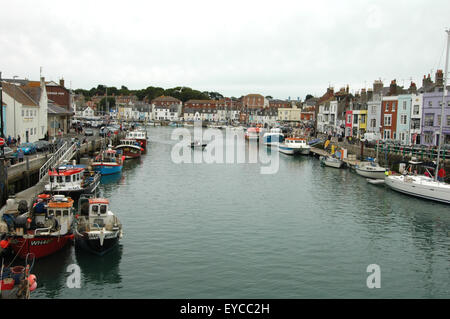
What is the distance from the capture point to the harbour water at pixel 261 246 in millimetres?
19347

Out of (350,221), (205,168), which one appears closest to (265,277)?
(350,221)

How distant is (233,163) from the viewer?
6306 cm

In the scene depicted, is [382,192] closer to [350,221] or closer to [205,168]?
[350,221]

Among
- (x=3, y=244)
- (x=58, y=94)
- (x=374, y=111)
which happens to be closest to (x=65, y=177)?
(x=3, y=244)

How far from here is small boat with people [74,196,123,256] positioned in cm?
2183

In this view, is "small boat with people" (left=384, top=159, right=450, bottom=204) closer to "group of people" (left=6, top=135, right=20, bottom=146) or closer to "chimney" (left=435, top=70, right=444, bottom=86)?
"chimney" (left=435, top=70, right=444, bottom=86)

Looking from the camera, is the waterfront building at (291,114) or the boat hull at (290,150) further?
the waterfront building at (291,114)

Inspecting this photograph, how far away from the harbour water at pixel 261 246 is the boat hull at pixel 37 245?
1.45 feet

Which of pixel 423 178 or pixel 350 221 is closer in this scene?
pixel 350 221

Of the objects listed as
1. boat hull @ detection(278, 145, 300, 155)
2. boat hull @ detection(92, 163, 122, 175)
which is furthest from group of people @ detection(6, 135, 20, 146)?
boat hull @ detection(278, 145, 300, 155)

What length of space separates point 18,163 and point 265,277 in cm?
2355

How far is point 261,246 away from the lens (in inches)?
968

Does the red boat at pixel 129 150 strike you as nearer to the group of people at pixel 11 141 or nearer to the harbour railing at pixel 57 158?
the harbour railing at pixel 57 158

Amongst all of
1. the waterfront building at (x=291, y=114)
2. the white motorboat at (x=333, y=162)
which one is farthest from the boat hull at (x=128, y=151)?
the waterfront building at (x=291, y=114)
